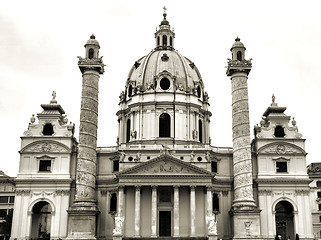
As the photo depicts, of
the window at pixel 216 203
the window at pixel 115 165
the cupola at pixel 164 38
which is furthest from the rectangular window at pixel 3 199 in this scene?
the window at pixel 216 203

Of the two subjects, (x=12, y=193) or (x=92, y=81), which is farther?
(x=12, y=193)

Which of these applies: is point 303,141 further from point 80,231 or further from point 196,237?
point 80,231

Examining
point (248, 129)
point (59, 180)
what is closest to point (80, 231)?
point (59, 180)

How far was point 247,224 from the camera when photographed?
140ft

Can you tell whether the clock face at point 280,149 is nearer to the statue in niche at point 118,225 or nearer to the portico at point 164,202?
the portico at point 164,202

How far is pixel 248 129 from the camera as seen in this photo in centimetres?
4534

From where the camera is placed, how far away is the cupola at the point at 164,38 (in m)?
63.5

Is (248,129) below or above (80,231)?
above

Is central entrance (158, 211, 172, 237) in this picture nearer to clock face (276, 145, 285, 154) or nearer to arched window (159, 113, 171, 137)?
arched window (159, 113, 171, 137)

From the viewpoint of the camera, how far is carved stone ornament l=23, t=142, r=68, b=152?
50.1 meters

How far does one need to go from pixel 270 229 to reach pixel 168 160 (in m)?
13.0

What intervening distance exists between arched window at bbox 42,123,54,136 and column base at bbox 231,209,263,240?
22.5 m

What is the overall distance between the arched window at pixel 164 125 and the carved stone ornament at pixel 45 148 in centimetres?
1209

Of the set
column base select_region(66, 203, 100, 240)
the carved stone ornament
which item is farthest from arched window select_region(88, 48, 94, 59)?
column base select_region(66, 203, 100, 240)
